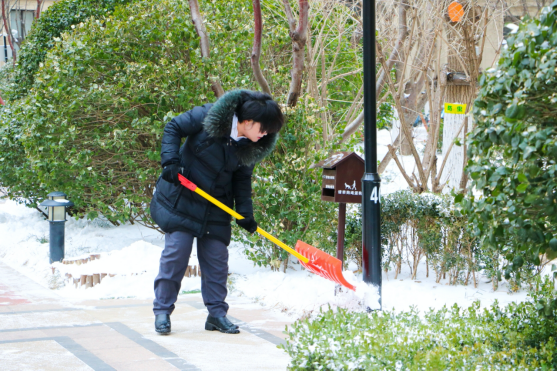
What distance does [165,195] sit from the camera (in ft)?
14.1

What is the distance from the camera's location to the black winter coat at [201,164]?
4125mm

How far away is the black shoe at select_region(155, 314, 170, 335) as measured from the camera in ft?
13.6

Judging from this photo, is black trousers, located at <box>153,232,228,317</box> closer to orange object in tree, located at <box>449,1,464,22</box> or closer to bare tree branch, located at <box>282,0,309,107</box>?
bare tree branch, located at <box>282,0,309,107</box>

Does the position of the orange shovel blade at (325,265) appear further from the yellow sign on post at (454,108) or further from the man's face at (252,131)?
the yellow sign on post at (454,108)

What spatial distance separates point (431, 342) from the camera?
2721 mm

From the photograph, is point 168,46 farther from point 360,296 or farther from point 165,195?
point 360,296

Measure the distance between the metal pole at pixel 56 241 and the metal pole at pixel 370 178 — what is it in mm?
3982

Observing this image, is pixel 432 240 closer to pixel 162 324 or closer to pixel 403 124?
pixel 403 124

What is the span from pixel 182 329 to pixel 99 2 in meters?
6.91

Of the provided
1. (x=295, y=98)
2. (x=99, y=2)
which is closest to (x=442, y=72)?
(x=295, y=98)

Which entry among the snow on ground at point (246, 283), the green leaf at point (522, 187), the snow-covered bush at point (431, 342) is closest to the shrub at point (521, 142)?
the green leaf at point (522, 187)

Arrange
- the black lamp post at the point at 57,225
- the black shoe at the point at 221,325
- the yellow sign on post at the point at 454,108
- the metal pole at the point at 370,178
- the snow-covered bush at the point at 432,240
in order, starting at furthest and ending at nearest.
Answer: the yellow sign on post at the point at 454,108 → the black lamp post at the point at 57,225 → the snow-covered bush at the point at 432,240 → the black shoe at the point at 221,325 → the metal pole at the point at 370,178

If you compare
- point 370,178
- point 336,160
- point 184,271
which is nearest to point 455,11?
point 336,160

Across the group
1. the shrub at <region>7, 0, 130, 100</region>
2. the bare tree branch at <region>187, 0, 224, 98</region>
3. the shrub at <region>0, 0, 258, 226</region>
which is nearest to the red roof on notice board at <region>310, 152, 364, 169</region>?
the bare tree branch at <region>187, 0, 224, 98</region>
